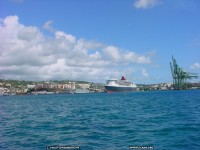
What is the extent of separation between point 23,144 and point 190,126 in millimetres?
14199

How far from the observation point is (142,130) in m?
27.1

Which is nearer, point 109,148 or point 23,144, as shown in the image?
point 109,148

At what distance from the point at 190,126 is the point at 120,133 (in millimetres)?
6697

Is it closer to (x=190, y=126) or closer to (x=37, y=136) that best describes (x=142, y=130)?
(x=190, y=126)

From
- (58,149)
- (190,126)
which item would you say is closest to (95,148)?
(58,149)

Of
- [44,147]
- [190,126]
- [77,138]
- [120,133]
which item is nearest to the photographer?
[44,147]

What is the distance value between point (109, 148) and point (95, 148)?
0.87 metres

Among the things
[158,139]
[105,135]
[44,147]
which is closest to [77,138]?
[105,135]

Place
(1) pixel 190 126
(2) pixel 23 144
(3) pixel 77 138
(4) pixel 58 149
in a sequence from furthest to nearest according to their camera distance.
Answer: (1) pixel 190 126 → (3) pixel 77 138 → (2) pixel 23 144 → (4) pixel 58 149

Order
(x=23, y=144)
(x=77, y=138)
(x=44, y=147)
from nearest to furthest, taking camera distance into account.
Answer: (x=44, y=147)
(x=23, y=144)
(x=77, y=138)

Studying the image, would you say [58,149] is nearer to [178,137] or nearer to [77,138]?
[77,138]

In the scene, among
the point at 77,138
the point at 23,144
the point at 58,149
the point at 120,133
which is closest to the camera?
the point at 58,149

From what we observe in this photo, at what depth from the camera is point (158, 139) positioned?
22.6 meters

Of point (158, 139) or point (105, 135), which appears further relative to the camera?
point (105, 135)
